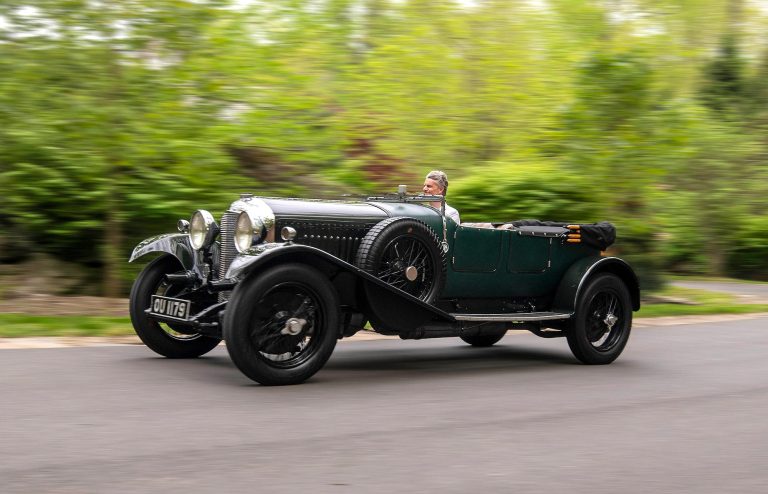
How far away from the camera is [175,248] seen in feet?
24.3

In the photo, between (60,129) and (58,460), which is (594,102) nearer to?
(60,129)

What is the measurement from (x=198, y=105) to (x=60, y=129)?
5.60ft

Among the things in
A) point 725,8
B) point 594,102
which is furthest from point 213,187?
point 725,8

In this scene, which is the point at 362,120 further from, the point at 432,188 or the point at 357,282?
the point at 357,282

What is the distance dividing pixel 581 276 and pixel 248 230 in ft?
10.2

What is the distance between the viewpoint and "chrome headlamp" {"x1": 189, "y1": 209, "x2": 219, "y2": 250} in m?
7.26

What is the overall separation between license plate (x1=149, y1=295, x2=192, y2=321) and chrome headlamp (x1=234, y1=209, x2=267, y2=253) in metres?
0.56

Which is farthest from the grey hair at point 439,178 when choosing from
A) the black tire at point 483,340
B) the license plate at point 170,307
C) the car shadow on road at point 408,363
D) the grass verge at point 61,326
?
the grass verge at point 61,326

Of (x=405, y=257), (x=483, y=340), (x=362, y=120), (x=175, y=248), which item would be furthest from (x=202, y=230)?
(x=362, y=120)

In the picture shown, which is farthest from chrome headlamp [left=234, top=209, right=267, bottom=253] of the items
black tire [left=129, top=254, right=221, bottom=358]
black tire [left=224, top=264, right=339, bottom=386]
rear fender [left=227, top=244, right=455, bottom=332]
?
black tire [left=129, top=254, right=221, bottom=358]

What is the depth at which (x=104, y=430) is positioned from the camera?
4934 millimetres

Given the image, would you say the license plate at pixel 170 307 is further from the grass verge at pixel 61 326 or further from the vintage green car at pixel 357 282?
the grass verge at pixel 61 326

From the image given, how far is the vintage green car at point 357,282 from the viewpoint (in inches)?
250

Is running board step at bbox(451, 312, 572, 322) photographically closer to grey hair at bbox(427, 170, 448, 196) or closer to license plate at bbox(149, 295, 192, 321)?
grey hair at bbox(427, 170, 448, 196)
